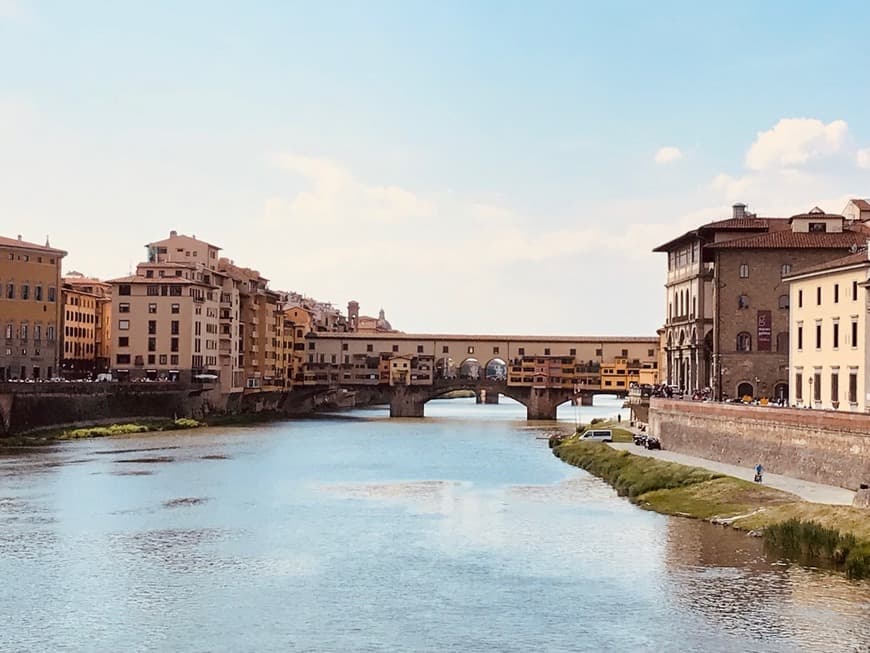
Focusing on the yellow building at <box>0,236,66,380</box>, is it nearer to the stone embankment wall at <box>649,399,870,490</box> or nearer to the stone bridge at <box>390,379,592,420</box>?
the stone bridge at <box>390,379,592,420</box>

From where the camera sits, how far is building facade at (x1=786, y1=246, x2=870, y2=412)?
5175cm

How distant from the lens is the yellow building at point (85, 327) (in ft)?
407

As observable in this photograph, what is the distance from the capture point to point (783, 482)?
46.6 meters

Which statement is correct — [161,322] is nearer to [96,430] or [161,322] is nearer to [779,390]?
[96,430]

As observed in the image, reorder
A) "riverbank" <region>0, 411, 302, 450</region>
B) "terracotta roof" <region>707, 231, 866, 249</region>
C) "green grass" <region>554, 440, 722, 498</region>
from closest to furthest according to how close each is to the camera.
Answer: "green grass" <region>554, 440, 722, 498</region>
"terracotta roof" <region>707, 231, 866, 249</region>
"riverbank" <region>0, 411, 302, 450</region>

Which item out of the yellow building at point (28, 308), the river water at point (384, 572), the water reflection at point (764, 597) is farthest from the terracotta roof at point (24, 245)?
the water reflection at point (764, 597)

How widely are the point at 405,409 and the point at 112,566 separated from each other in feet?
322

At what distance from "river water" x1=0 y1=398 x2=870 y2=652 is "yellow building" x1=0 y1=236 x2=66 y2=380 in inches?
1599

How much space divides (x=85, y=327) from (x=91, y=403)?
142 ft

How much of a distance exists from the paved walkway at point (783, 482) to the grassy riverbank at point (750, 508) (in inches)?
33.5

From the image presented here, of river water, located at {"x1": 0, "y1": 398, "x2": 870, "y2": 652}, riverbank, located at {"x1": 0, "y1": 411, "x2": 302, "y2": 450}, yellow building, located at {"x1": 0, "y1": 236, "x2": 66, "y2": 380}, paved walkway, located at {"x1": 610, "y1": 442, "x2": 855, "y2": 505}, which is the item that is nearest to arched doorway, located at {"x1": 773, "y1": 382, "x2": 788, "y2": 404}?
paved walkway, located at {"x1": 610, "y1": 442, "x2": 855, "y2": 505}

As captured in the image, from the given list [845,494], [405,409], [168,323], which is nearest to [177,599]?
[845,494]

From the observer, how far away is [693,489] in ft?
155

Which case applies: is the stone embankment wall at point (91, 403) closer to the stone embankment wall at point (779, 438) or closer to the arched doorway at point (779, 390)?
the stone embankment wall at point (779, 438)
